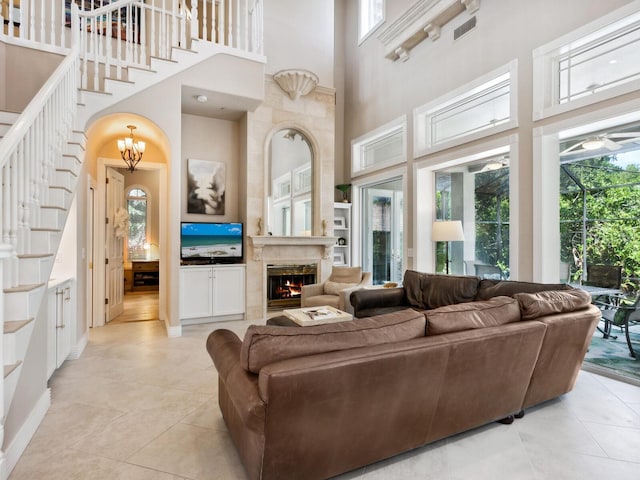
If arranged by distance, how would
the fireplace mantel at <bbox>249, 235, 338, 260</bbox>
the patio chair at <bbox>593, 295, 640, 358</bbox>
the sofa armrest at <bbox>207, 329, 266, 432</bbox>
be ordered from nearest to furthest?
the sofa armrest at <bbox>207, 329, 266, 432</bbox>
the patio chair at <bbox>593, 295, 640, 358</bbox>
the fireplace mantel at <bbox>249, 235, 338, 260</bbox>

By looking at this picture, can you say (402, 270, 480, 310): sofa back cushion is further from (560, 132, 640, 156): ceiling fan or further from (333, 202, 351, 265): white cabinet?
(333, 202, 351, 265): white cabinet

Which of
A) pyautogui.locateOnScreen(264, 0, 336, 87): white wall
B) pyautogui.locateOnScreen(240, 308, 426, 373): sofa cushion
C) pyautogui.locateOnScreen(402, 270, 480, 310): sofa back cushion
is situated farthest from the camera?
pyautogui.locateOnScreen(264, 0, 336, 87): white wall

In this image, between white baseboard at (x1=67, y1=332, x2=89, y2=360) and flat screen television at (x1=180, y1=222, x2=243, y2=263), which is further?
flat screen television at (x1=180, y1=222, x2=243, y2=263)

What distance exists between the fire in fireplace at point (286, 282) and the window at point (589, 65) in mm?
3911

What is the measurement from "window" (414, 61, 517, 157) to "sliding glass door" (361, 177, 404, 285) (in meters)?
0.95

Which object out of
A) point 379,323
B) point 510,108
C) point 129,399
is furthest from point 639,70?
point 129,399

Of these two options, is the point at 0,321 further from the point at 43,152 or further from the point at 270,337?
the point at 43,152

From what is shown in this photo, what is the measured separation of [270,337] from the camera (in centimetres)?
159

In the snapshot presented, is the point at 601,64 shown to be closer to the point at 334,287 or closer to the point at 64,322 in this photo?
the point at 334,287

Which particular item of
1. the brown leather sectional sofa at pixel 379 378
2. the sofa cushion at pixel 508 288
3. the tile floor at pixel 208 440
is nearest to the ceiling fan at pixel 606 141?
the sofa cushion at pixel 508 288

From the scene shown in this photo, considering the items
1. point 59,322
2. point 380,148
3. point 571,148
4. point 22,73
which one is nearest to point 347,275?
point 380,148

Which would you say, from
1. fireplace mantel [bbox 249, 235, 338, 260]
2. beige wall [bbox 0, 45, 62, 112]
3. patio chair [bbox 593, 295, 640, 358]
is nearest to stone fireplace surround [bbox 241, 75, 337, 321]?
fireplace mantel [bbox 249, 235, 338, 260]

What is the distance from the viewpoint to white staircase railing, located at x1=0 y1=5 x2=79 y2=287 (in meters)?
1.97

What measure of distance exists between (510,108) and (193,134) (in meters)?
4.46
